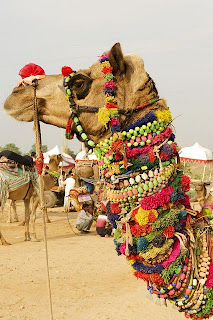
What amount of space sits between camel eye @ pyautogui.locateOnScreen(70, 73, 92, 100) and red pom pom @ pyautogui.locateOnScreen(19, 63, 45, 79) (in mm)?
277

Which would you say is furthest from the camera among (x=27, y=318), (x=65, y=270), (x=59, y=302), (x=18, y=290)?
(x=65, y=270)

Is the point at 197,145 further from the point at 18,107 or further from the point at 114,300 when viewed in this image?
the point at 18,107

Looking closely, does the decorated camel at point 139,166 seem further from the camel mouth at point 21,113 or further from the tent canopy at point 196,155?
the tent canopy at point 196,155

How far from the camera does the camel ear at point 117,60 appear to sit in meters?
2.77

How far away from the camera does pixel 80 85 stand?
2.96 metres

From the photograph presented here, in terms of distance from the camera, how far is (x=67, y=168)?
20312 millimetres

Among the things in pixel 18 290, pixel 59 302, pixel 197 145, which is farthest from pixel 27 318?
pixel 197 145

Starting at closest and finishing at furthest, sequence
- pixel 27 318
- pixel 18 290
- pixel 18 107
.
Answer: pixel 18 107 < pixel 27 318 < pixel 18 290

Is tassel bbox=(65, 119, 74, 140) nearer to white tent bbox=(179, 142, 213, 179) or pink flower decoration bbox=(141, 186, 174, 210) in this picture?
pink flower decoration bbox=(141, 186, 174, 210)

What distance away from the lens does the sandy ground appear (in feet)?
18.5

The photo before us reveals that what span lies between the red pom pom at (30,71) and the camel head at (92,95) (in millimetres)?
70

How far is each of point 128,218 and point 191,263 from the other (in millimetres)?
529

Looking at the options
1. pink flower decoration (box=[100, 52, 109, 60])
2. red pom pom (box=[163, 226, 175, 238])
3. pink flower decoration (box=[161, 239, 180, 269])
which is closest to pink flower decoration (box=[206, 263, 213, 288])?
pink flower decoration (box=[161, 239, 180, 269])

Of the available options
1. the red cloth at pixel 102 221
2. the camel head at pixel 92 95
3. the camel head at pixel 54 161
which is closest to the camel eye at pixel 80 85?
the camel head at pixel 92 95
